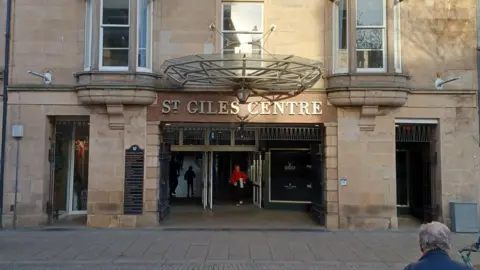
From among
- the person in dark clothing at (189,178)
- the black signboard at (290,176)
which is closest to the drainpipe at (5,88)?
the person in dark clothing at (189,178)

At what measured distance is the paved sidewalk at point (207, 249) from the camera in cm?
786

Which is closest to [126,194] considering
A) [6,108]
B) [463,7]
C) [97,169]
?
[97,169]

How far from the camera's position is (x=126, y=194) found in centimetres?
1130

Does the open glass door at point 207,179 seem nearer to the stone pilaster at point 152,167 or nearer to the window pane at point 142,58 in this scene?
the stone pilaster at point 152,167

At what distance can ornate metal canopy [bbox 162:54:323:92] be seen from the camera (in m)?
9.02

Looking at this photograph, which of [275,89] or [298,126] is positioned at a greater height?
[275,89]

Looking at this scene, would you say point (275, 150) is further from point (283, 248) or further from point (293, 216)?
point (283, 248)

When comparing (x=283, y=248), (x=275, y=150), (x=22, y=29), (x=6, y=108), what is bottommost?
(x=283, y=248)

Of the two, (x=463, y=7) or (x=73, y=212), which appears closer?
(x=463, y=7)

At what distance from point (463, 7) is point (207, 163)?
9.23m

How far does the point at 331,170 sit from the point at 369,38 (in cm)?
371

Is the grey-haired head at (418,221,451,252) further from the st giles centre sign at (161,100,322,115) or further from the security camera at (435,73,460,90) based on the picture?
the security camera at (435,73,460,90)

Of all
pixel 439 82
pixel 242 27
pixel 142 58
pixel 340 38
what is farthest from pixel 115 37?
pixel 439 82

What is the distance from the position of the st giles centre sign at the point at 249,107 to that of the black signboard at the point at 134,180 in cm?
136
